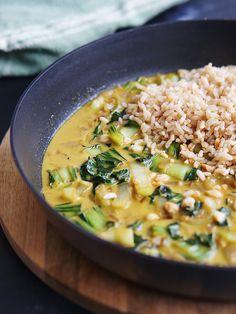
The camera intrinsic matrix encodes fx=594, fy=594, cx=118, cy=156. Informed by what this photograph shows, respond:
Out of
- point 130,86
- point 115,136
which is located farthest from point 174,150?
point 130,86

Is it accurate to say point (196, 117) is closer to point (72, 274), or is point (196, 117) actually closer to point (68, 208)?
point (68, 208)

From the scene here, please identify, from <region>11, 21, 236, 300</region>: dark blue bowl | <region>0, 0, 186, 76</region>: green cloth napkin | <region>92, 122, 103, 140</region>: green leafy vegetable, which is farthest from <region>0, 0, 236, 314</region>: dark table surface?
<region>0, 0, 186, 76</region>: green cloth napkin

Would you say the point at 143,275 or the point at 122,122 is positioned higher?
the point at 122,122

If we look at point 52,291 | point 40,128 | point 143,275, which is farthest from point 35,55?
point 143,275

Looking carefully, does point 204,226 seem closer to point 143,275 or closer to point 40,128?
point 143,275

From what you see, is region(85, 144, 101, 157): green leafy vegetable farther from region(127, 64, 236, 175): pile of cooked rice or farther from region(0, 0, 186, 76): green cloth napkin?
region(0, 0, 186, 76): green cloth napkin

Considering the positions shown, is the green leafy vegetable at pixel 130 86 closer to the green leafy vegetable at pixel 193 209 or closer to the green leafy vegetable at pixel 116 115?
the green leafy vegetable at pixel 116 115

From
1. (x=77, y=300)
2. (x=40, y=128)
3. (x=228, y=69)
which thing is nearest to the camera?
(x=77, y=300)

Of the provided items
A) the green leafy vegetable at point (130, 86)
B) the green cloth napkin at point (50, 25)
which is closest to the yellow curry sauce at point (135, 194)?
the green leafy vegetable at point (130, 86)
